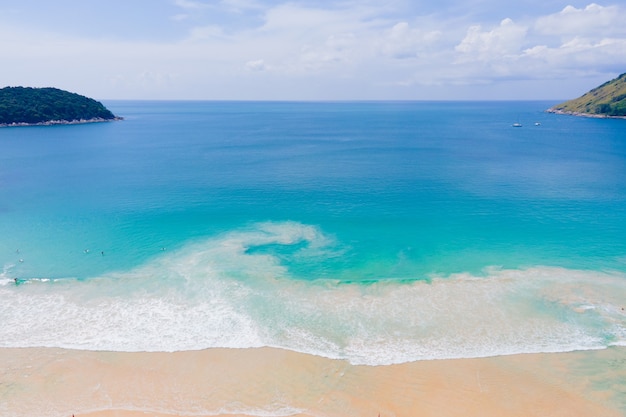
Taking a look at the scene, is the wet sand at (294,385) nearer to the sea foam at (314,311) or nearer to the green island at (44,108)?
the sea foam at (314,311)

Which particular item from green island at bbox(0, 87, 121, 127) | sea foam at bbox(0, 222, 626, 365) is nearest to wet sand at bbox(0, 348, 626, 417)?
sea foam at bbox(0, 222, 626, 365)

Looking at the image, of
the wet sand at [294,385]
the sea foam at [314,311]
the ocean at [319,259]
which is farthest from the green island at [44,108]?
the wet sand at [294,385]

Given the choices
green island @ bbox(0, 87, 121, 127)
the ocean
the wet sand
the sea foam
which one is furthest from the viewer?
green island @ bbox(0, 87, 121, 127)

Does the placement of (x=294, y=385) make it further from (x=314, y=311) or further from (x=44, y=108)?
(x=44, y=108)

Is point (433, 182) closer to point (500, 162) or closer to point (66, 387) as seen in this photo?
point (500, 162)

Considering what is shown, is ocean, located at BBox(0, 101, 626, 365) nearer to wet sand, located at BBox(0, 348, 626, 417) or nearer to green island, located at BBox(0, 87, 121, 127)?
wet sand, located at BBox(0, 348, 626, 417)

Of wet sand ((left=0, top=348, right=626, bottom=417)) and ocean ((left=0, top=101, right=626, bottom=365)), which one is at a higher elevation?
ocean ((left=0, top=101, right=626, bottom=365))

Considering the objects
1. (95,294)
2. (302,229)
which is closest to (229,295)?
(95,294)
